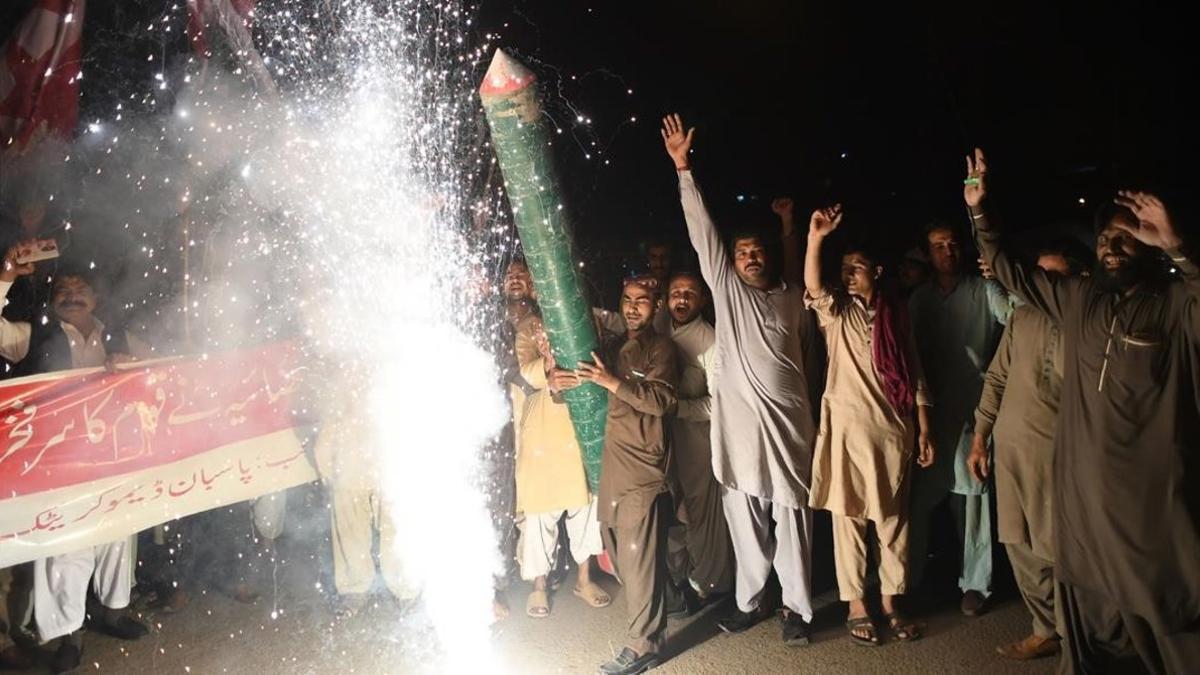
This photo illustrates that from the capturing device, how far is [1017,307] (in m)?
4.68

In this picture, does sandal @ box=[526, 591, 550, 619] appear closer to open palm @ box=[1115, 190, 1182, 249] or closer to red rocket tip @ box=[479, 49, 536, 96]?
red rocket tip @ box=[479, 49, 536, 96]

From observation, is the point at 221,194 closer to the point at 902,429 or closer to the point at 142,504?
the point at 142,504

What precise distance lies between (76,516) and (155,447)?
2.01ft

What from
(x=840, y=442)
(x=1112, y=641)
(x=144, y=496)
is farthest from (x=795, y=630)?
(x=144, y=496)

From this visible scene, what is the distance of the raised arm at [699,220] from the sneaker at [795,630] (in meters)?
2.15

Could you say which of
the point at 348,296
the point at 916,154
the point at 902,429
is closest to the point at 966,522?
the point at 902,429

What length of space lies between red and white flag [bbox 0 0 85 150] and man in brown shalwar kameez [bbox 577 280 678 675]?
18.3ft

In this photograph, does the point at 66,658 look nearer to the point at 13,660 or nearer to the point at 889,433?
the point at 13,660

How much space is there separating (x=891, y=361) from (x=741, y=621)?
77.3 inches

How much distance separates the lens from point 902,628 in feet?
15.2

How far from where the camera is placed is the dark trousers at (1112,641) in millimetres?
3518

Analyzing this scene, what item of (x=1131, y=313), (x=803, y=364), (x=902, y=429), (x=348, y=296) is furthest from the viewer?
(x=348, y=296)

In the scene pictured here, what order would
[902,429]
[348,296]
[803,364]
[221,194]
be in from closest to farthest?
1. [902,429]
2. [803,364]
3. [348,296]
4. [221,194]

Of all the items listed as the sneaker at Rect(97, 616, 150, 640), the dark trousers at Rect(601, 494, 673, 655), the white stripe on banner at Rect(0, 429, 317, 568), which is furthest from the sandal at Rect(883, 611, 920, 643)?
the sneaker at Rect(97, 616, 150, 640)
